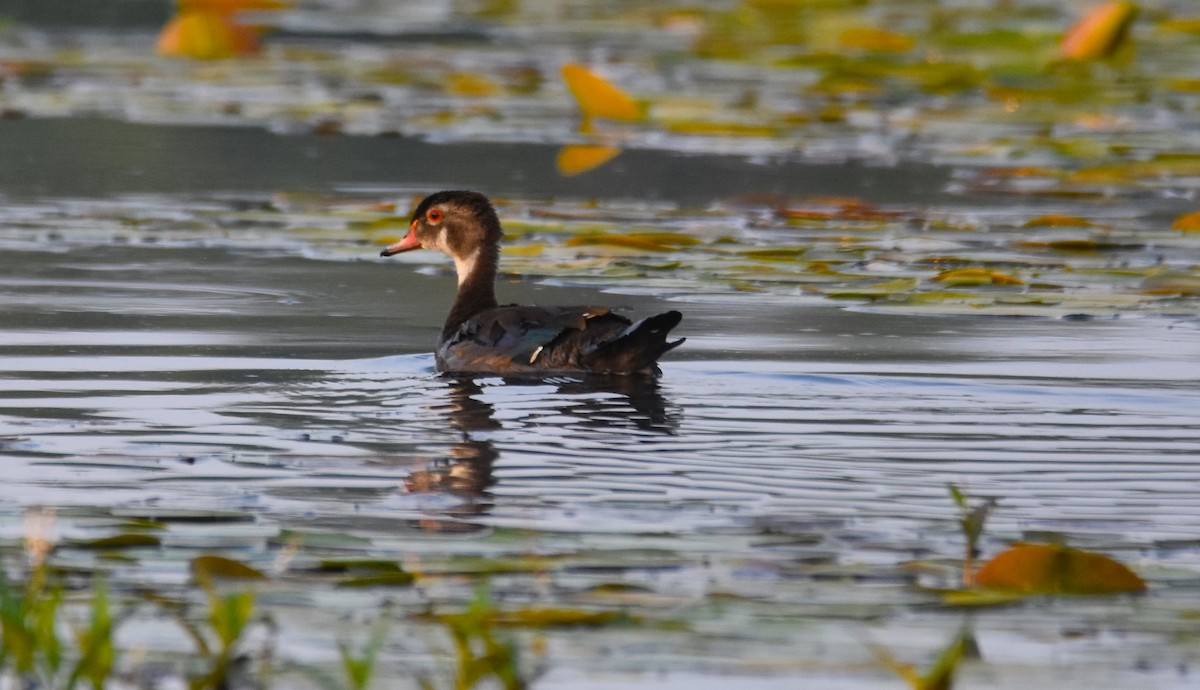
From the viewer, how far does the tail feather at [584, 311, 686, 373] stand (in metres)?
7.98

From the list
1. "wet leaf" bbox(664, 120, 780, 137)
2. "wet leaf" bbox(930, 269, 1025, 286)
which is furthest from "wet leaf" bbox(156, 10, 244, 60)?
"wet leaf" bbox(930, 269, 1025, 286)

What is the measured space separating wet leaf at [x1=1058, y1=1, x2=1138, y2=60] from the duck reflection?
9.74 meters

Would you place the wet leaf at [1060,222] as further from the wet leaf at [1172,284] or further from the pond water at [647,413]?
the wet leaf at [1172,284]

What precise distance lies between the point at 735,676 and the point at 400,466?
222 centimetres

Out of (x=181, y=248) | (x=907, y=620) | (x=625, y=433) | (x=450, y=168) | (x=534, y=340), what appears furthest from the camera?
(x=450, y=168)

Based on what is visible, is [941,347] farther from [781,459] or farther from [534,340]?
[781,459]

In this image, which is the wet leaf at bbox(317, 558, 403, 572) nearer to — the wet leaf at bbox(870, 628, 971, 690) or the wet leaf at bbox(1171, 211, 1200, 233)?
the wet leaf at bbox(870, 628, 971, 690)

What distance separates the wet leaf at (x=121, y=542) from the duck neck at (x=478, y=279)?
4563 mm

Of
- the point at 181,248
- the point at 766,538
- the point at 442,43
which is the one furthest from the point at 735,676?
the point at 442,43

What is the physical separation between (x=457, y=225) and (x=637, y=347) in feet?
6.47

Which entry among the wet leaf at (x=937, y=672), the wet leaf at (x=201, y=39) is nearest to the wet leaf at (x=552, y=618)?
the wet leaf at (x=937, y=672)

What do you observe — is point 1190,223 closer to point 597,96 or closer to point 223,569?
point 597,96

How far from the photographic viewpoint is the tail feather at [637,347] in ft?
26.2

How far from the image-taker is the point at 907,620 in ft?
14.8
